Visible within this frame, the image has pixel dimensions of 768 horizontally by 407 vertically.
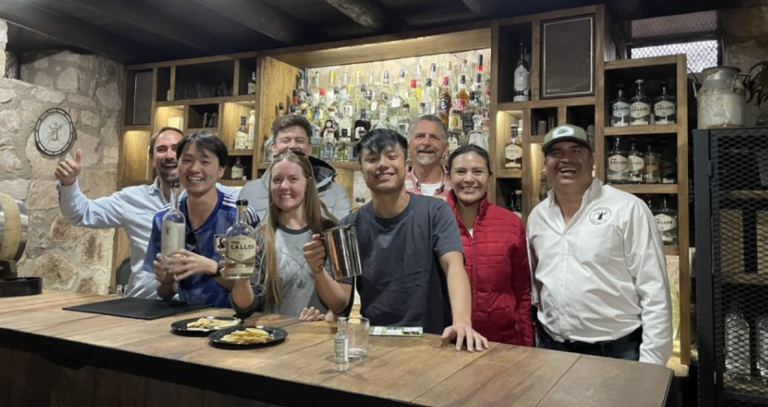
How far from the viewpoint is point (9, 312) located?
5.35 ft

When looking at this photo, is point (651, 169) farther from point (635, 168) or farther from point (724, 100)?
point (724, 100)

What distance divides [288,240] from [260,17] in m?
1.64

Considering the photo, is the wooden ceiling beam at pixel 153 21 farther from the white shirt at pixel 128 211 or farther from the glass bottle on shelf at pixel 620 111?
the glass bottle on shelf at pixel 620 111

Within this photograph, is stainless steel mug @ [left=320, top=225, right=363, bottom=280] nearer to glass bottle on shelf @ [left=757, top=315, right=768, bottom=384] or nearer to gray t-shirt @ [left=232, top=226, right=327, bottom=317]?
gray t-shirt @ [left=232, top=226, right=327, bottom=317]

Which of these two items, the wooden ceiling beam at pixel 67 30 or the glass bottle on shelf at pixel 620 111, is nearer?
the glass bottle on shelf at pixel 620 111

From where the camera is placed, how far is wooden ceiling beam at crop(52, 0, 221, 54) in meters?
2.89

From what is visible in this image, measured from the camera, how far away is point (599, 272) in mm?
1818

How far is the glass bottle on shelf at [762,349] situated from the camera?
7.02 ft

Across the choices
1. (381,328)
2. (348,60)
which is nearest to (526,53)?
(348,60)

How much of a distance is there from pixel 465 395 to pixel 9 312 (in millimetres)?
1440

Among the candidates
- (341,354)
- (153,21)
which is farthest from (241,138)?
(341,354)

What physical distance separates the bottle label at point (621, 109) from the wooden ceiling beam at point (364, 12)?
130 centimetres

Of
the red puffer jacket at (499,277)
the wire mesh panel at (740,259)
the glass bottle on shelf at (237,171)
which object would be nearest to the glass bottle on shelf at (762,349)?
the wire mesh panel at (740,259)

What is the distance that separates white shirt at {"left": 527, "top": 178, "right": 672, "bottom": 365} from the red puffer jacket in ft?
0.31
